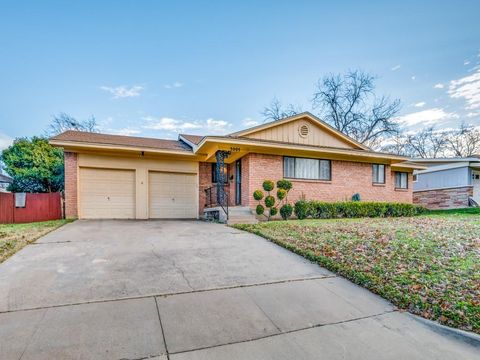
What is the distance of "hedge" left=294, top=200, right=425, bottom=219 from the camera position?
10.7 m

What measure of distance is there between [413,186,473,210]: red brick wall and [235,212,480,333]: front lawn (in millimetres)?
11307

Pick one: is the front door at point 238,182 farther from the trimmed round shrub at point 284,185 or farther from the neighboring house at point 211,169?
the trimmed round shrub at point 284,185

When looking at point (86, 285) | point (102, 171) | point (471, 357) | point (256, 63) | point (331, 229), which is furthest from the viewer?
point (256, 63)

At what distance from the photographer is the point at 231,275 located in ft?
14.0

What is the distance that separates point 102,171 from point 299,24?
10299 millimetres

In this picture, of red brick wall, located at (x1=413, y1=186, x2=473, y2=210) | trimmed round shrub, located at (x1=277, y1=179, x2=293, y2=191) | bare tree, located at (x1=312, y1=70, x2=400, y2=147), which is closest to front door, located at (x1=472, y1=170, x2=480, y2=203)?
red brick wall, located at (x1=413, y1=186, x2=473, y2=210)

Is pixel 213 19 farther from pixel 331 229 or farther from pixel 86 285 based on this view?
pixel 86 285

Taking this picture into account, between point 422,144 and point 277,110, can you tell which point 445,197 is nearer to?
point 277,110

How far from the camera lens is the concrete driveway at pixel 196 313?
2395 mm

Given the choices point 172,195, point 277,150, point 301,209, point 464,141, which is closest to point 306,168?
point 277,150

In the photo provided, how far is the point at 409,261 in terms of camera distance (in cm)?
478

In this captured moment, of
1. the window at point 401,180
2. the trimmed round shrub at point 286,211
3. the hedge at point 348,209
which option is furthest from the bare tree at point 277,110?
the trimmed round shrub at point 286,211

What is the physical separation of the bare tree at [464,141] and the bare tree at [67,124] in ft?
120

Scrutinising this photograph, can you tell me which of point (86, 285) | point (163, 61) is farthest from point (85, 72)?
point (86, 285)
